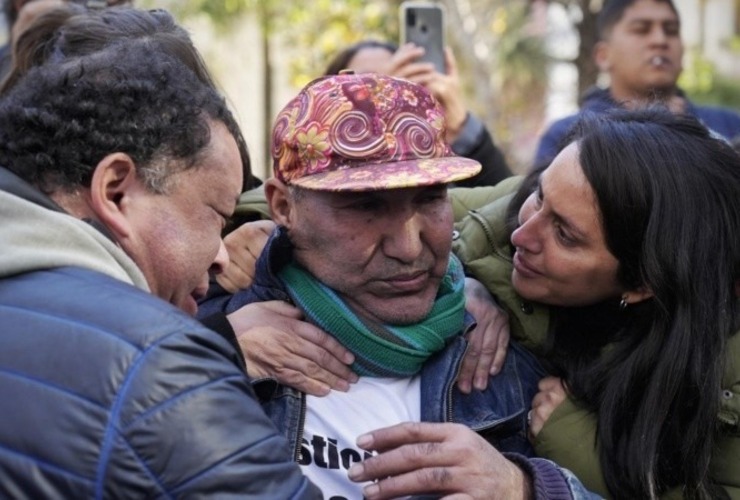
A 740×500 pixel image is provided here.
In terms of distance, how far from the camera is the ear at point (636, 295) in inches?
113

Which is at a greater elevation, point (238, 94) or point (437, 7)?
point (437, 7)

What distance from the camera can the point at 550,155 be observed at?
10.5ft

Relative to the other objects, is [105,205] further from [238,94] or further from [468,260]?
[238,94]

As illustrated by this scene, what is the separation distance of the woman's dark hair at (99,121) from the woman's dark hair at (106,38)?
0.68 meters

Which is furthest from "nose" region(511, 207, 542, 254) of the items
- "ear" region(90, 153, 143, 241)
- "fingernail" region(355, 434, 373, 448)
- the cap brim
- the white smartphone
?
the white smartphone

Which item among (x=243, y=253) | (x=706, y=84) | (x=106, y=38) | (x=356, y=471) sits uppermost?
(x=106, y=38)

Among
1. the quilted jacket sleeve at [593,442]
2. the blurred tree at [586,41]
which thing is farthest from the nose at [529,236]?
the blurred tree at [586,41]

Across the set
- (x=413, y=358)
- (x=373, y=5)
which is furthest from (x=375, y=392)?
(x=373, y=5)

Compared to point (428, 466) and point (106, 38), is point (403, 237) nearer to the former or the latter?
point (428, 466)

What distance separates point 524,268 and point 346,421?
0.61m

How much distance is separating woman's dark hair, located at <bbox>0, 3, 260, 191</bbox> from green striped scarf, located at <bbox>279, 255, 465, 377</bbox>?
0.41 m

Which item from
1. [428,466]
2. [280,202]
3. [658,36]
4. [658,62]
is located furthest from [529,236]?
[658,36]

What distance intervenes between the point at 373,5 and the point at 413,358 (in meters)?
8.65

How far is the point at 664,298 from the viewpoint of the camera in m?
2.79
